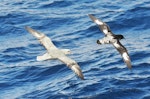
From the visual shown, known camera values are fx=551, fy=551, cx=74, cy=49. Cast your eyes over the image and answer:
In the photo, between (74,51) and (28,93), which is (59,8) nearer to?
(74,51)

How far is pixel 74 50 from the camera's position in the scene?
2072 centimetres

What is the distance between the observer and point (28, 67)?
19.7 m

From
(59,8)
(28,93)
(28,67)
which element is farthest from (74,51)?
(59,8)

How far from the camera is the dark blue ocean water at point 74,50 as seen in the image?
1767cm

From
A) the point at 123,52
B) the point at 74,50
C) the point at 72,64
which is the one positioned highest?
the point at 74,50

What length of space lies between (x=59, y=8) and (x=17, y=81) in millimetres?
7191

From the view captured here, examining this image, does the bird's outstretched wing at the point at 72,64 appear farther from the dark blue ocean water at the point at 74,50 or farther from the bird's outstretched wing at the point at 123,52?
the dark blue ocean water at the point at 74,50

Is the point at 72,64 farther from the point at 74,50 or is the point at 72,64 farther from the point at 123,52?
the point at 74,50

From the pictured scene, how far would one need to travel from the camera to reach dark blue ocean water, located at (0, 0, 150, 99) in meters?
17.7

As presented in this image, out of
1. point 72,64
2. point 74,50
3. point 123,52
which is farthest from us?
point 74,50

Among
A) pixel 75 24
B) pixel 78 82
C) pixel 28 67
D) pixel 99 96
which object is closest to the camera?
pixel 99 96

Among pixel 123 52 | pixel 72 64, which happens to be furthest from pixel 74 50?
pixel 72 64

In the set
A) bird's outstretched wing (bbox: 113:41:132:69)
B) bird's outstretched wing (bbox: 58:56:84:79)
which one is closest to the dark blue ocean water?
bird's outstretched wing (bbox: 113:41:132:69)

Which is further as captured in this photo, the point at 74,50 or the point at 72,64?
the point at 74,50
